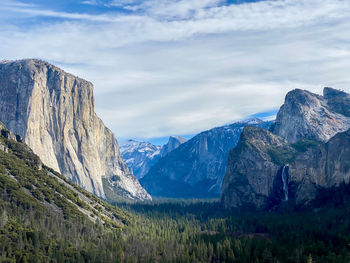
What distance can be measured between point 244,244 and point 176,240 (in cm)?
3369

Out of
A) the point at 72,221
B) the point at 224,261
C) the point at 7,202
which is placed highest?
the point at 7,202

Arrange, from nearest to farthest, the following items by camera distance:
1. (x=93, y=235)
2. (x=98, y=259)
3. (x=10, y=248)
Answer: (x=10, y=248) → (x=98, y=259) → (x=93, y=235)

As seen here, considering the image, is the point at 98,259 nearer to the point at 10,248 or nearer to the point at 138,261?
the point at 138,261

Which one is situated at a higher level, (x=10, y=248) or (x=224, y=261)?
(x=10, y=248)

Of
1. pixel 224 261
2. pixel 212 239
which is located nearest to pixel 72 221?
pixel 212 239

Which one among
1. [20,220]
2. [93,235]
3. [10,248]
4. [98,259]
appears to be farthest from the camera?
[93,235]

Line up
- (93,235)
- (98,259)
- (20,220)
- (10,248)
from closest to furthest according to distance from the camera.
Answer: (10,248) → (98,259) → (20,220) → (93,235)

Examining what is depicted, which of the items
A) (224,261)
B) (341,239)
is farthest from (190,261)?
(341,239)

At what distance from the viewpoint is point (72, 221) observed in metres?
199

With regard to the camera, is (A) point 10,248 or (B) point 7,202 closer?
(A) point 10,248

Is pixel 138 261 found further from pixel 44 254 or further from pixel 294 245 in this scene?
pixel 294 245

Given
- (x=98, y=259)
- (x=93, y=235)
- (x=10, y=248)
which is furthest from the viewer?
(x=93, y=235)

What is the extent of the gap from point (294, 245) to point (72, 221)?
9804 centimetres

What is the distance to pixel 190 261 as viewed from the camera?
522 feet
